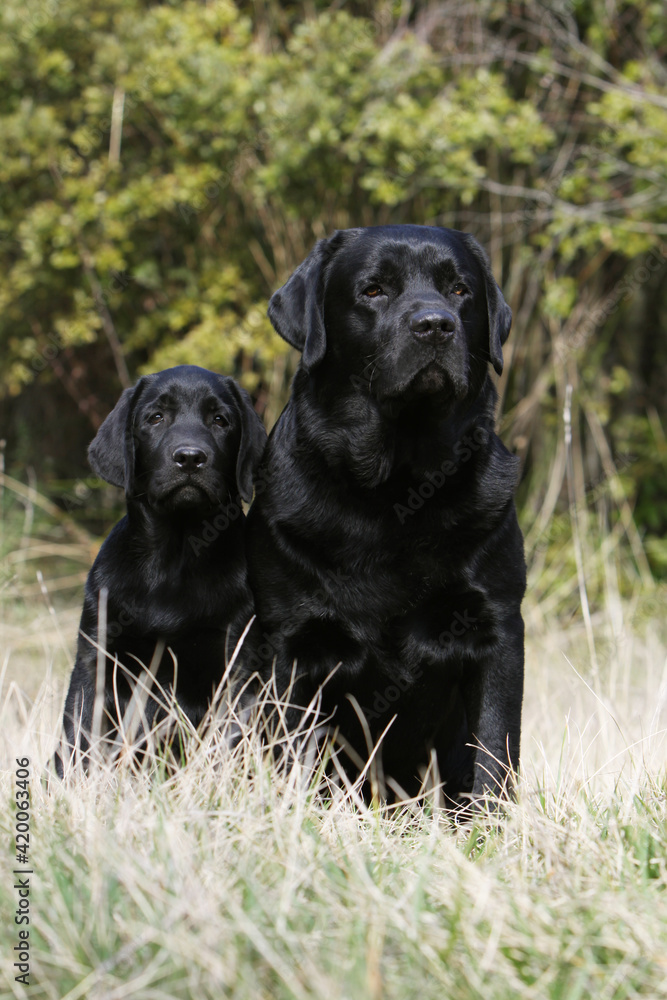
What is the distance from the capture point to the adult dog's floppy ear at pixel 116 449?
3.04 m

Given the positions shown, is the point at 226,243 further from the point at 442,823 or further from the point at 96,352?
the point at 442,823

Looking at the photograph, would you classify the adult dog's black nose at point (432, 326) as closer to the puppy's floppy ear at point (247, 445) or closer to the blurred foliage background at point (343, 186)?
the puppy's floppy ear at point (247, 445)

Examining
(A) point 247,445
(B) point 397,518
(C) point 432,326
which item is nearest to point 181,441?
(A) point 247,445

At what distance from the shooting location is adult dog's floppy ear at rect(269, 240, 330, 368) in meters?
2.73

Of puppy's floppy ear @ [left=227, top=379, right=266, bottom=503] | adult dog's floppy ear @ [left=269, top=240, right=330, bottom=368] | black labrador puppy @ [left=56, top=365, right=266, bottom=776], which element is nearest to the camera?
adult dog's floppy ear @ [left=269, top=240, right=330, bottom=368]

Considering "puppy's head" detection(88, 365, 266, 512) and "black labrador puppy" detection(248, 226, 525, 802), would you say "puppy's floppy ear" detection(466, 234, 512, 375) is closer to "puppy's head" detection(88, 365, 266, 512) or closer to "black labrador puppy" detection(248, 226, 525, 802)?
"black labrador puppy" detection(248, 226, 525, 802)

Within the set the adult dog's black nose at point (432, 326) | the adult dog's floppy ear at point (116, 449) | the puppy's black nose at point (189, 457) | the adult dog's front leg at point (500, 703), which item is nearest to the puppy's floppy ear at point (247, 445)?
the puppy's black nose at point (189, 457)

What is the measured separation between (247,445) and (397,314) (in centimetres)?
70

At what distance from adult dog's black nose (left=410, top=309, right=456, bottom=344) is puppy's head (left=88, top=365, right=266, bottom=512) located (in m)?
0.73

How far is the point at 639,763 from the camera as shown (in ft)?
9.01

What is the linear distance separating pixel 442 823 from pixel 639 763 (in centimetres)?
64

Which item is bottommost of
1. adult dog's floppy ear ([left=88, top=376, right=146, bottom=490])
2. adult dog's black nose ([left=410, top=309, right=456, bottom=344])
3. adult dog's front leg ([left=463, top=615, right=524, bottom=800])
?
adult dog's front leg ([left=463, top=615, right=524, bottom=800])

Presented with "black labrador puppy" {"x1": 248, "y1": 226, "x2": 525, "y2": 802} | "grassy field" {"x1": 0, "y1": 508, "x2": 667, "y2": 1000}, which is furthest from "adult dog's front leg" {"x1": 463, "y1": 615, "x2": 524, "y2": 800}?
"grassy field" {"x1": 0, "y1": 508, "x2": 667, "y2": 1000}

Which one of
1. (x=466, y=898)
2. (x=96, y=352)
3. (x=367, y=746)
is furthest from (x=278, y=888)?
(x=96, y=352)
